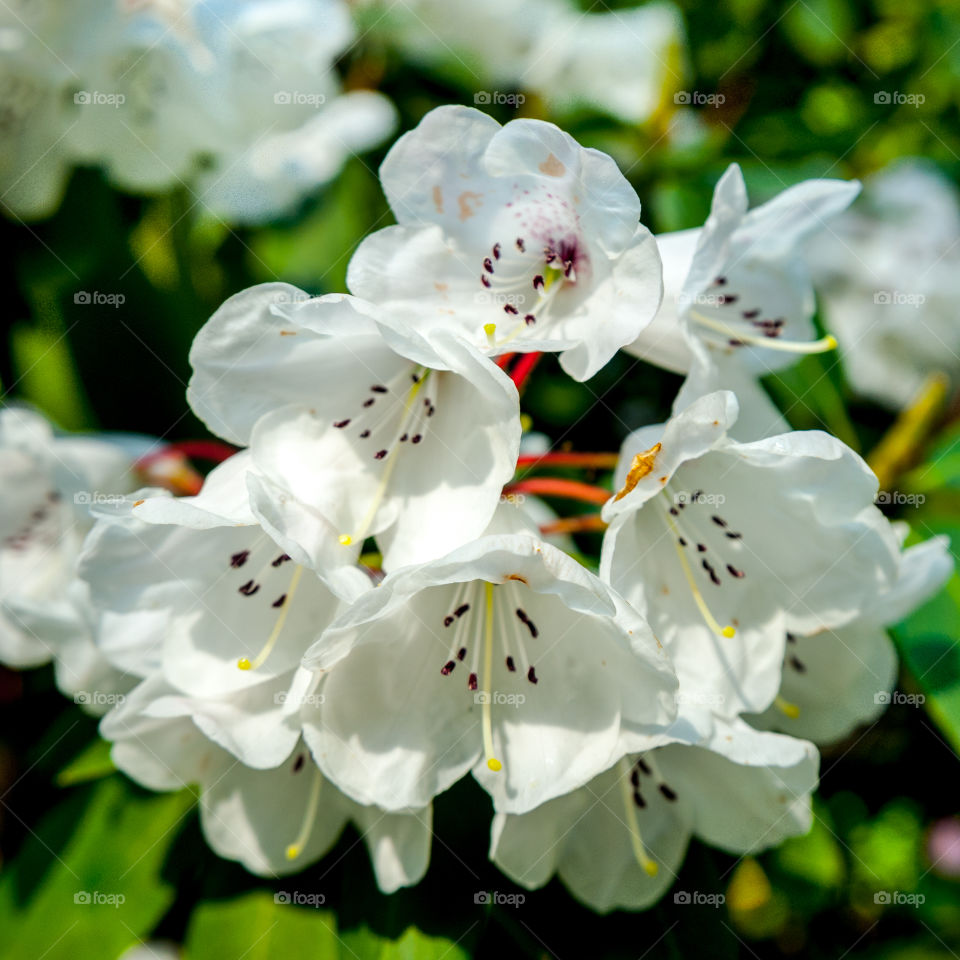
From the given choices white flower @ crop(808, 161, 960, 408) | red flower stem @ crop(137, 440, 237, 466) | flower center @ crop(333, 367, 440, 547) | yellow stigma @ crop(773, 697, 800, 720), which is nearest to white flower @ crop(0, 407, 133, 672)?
red flower stem @ crop(137, 440, 237, 466)

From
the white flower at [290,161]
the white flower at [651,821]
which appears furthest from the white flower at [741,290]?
the white flower at [290,161]

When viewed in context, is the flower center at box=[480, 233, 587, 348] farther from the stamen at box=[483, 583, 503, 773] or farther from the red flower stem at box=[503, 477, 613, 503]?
the stamen at box=[483, 583, 503, 773]

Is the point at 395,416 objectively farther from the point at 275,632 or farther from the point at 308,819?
the point at 308,819

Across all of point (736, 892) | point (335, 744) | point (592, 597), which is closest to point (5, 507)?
point (335, 744)

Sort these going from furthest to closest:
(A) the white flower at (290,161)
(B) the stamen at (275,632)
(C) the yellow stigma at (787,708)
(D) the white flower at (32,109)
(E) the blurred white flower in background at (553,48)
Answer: (E) the blurred white flower in background at (553,48), (A) the white flower at (290,161), (D) the white flower at (32,109), (C) the yellow stigma at (787,708), (B) the stamen at (275,632)

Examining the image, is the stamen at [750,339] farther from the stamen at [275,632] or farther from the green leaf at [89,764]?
the green leaf at [89,764]

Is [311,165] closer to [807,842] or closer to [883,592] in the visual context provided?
[883,592]
